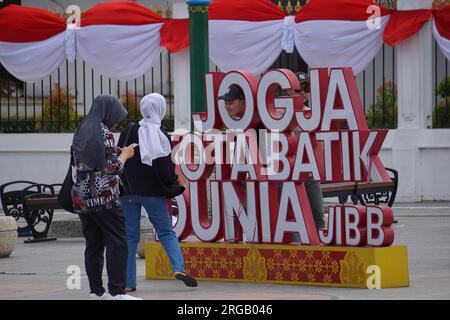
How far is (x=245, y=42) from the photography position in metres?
20.9

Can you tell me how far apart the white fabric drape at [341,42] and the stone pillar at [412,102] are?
600 mm

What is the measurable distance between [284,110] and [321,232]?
3.97 ft

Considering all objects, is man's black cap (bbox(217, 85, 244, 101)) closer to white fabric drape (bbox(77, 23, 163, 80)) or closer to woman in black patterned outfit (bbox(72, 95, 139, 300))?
woman in black patterned outfit (bbox(72, 95, 139, 300))

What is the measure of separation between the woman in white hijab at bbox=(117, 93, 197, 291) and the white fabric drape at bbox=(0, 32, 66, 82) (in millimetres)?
10958

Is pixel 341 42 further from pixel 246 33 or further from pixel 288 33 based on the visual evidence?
pixel 246 33

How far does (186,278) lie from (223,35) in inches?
399

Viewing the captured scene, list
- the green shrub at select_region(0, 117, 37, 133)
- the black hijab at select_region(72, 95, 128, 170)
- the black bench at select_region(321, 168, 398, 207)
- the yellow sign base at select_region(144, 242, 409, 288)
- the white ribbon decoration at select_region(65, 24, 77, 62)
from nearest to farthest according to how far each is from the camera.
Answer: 1. the black hijab at select_region(72, 95, 128, 170)
2. the yellow sign base at select_region(144, 242, 409, 288)
3. the black bench at select_region(321, 168, 398, 207)
4. the white ribbon decoration at select_region(65, 24, 77, 62)
5. the green shrub at select_region(0, 117, 37, 133)

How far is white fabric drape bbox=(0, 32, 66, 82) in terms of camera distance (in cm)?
2216

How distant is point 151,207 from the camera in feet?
37.3

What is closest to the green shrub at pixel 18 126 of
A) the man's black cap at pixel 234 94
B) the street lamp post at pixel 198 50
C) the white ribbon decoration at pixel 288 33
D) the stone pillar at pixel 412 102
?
the white ribbon decoration at pixel 288 33

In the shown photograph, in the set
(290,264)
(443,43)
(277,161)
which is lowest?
(290,264)

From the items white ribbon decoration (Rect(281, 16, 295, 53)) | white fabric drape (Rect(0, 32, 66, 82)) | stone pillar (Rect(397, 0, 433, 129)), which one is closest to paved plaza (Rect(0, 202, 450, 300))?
stone pillar (Rect(397, 0, 433, 129))
